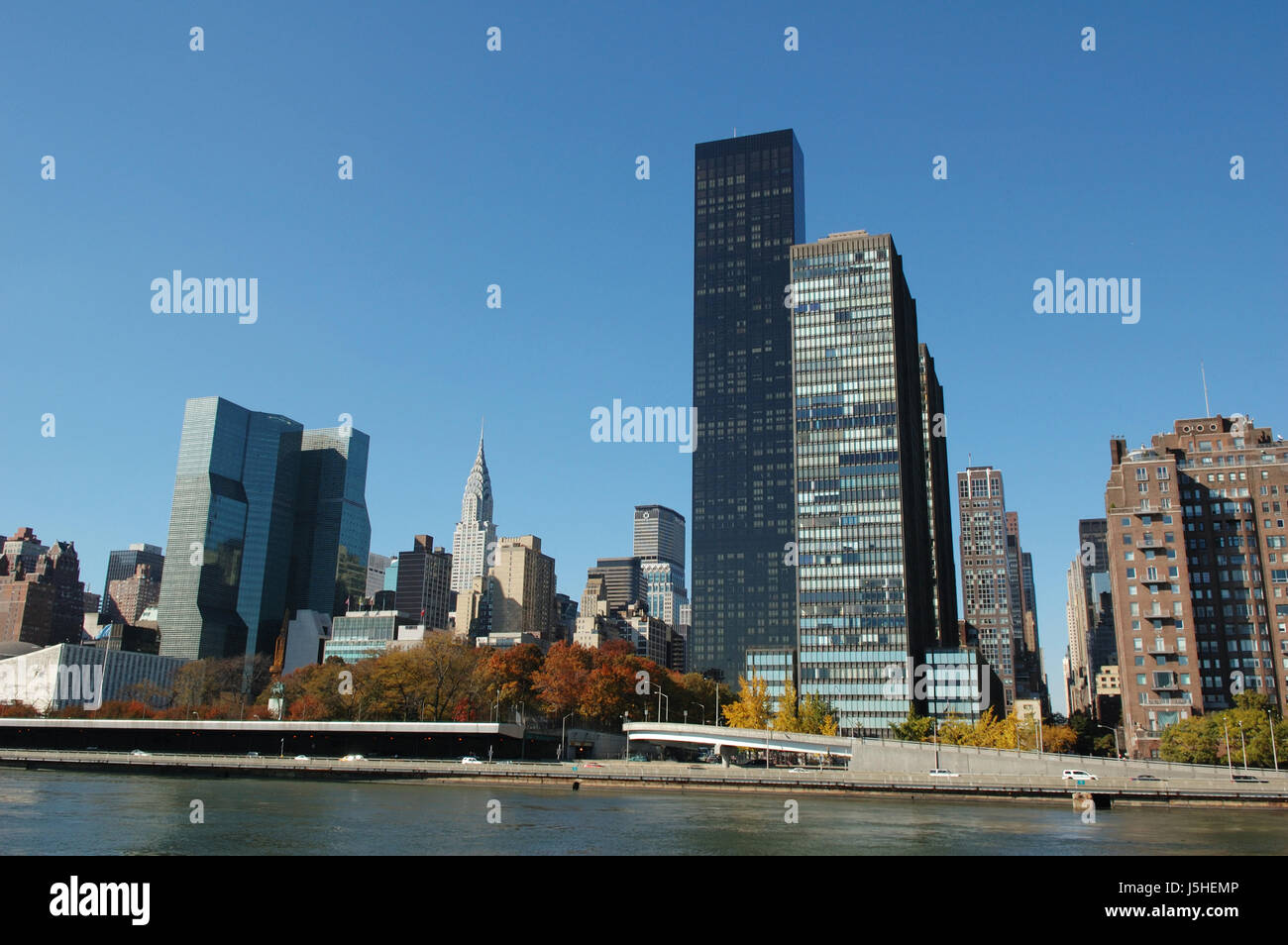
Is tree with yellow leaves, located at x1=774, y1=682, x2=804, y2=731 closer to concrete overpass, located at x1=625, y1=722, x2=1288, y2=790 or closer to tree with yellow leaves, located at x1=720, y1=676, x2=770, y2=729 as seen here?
tree with yellow leaves, located at x1=720, y1=676, x2=770, y2=729

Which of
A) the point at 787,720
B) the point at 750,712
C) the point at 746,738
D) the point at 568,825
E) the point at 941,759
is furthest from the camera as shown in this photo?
the point at 750,712

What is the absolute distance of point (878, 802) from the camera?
108312 millimetres

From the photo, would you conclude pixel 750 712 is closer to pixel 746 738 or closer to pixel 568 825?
pixel 746 738

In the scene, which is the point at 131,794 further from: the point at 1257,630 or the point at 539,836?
the point at 1257,630

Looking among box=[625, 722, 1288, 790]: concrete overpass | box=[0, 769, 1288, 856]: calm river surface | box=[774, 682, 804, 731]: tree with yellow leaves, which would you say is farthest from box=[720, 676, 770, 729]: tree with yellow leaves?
box=[0, 769, 1288, 856]: calm river surface

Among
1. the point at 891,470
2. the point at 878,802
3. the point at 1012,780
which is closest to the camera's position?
the point at 878,802

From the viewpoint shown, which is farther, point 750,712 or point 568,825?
point 750,712

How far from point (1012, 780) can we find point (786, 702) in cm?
5605

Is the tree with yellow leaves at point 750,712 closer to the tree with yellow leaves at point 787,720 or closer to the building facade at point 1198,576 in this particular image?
the tree with yellow leaves at point 787,720

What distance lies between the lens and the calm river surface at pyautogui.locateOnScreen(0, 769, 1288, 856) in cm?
6016

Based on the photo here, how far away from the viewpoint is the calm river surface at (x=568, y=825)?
60156 mm

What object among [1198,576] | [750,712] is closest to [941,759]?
[750,712]

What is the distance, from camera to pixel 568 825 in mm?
74375
